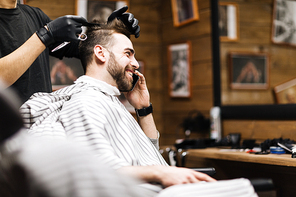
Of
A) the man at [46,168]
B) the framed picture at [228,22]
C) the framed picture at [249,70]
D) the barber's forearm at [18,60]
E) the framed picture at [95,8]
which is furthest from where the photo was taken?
the framed picture at [95,8]

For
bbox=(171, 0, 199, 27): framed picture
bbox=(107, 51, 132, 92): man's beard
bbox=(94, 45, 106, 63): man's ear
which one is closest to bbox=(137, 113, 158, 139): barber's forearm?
bbox=(107, 51, 132, 92): man's beard

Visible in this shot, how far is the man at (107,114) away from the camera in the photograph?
1.00 m

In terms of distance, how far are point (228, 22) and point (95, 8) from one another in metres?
1.42

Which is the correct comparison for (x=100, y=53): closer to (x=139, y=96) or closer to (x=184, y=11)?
(x=139, y=96)

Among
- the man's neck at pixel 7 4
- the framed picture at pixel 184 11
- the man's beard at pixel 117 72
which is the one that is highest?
the framed picture at pixel 184 11

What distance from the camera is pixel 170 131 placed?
10.9 feet

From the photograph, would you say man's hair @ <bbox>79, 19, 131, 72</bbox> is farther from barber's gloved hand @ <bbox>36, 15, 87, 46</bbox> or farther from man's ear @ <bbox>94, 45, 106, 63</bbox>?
barber's gloved hand @ <bbox>36, 15, 87, 46</bbox>

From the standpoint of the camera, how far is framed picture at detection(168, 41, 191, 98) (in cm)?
314

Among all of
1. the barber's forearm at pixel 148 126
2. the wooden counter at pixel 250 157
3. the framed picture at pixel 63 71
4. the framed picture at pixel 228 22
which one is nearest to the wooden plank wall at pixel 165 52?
the framed picture at pixel 228 22

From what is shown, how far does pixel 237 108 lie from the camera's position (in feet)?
8.61

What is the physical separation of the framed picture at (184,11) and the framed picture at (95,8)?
591mm

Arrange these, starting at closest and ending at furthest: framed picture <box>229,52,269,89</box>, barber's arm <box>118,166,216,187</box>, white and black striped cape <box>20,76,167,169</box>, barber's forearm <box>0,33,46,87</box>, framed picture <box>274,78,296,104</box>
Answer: barber's arm <box>118,166,216,187</box>, white and black striped cape <box>20,76,167,169</box>, barber's forearm <box>0,33,46,87</box>, framed picture <box>274,78,296,104</box>, framed picture <box>229,52,269,89</box>

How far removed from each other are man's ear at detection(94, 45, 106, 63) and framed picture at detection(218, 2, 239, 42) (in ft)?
5.26

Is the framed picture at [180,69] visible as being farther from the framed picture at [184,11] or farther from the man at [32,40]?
the man at [32,40]
